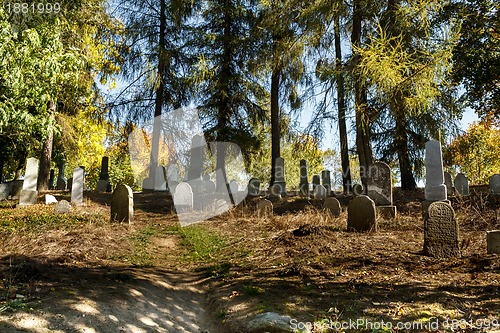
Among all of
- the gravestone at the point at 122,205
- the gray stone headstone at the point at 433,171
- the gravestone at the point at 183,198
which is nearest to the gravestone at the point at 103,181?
the gravestone at the point at 183,198

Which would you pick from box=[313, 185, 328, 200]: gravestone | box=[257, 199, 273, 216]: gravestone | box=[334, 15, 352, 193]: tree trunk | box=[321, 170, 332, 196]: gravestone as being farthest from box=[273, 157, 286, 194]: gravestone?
box=[257, 199, 273, 216]: gravestone

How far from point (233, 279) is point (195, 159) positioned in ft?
49.5

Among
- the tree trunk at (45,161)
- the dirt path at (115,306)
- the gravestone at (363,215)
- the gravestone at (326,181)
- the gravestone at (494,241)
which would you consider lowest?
the dirt path at (115,306)

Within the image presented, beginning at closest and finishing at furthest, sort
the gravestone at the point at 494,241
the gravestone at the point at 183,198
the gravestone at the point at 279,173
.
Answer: the gravestone at the point at 494,241
the gravestone at the point at 183,198
the gravestone at the point at 279,173

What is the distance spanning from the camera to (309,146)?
16656 millimetres

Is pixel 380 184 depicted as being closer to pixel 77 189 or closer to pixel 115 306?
pixel 115 306

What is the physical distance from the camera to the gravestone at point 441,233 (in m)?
6.30

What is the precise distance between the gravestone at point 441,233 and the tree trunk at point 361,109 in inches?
245

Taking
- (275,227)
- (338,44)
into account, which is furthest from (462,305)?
(338,44)

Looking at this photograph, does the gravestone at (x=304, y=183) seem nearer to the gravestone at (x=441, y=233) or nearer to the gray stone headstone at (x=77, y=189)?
the gray stone headstone at (x=77, y=189)

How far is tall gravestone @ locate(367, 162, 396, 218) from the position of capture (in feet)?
36.9

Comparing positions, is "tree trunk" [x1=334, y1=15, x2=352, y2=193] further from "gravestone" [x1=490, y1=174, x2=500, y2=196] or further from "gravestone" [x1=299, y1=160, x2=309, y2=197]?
"gravestone" [x1=490, y1=174, x2=500, y2=196]

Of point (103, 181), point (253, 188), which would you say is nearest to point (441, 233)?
point (253, 188)

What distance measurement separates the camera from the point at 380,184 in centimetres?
1134
